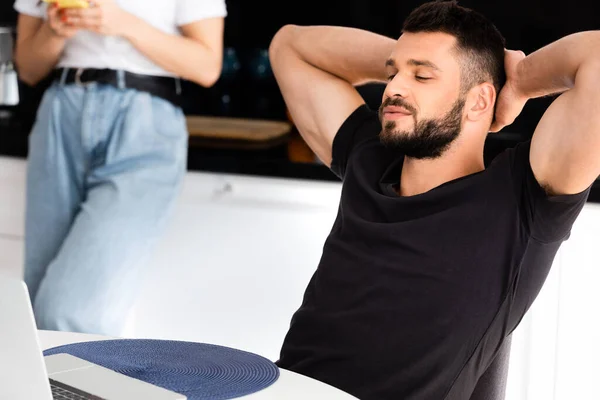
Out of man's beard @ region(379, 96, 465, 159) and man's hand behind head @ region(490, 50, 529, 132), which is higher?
man's hand behind head @ region(490, 50, 529, 132)

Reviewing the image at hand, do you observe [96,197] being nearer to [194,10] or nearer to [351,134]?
[194,10]

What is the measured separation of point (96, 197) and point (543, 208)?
3.59ft

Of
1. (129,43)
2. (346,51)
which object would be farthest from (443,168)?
(129,43)

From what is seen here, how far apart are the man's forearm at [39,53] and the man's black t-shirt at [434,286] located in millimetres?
981

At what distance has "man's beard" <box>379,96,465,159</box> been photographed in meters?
1.71

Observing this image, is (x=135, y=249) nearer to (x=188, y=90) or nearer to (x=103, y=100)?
(x=103, y=100)

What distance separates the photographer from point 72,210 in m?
2.40

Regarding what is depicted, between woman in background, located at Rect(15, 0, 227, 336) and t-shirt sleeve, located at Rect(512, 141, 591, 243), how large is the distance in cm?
97

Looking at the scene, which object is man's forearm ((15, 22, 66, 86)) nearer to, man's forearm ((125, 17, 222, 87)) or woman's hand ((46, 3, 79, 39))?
woman's hand ((46, 3, 79, 39))

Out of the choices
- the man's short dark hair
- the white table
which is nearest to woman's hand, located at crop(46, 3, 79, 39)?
the man's short dark hair

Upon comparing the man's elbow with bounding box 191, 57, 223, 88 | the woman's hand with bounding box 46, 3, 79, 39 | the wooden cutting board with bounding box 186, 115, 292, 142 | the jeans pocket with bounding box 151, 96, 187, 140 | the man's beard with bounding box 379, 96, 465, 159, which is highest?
the woman's hand with bounding box 46, 3, 79, 39

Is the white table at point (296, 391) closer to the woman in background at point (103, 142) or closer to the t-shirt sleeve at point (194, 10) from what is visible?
the woman in background at point (103, 142)

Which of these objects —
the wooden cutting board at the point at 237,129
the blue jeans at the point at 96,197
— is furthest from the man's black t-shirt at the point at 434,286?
the wooden cutting board at the point at 237,129

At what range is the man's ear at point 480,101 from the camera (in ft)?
5.72
